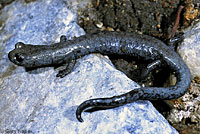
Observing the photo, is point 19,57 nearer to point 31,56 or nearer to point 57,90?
point 31,56

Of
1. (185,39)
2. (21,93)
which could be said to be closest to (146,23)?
(185,39)

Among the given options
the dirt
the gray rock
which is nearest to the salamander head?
the gray rock

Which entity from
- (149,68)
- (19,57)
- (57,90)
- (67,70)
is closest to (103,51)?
(67,70)

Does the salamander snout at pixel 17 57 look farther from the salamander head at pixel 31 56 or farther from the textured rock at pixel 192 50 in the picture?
the textured rock at pixel 192 50

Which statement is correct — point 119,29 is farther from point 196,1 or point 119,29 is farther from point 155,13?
point 196,1

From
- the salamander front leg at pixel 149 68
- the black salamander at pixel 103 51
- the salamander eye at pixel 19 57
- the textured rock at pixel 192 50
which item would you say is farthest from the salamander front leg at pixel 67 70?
the textured rock at pixel 192 50
